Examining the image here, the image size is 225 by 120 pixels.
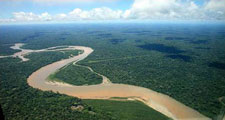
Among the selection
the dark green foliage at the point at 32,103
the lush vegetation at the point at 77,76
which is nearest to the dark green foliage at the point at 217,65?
the lush vegetation at the point at 77,76

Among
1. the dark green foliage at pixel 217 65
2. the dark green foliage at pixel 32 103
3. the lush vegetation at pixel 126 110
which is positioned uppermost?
the dark green foliage at pixel 217 65

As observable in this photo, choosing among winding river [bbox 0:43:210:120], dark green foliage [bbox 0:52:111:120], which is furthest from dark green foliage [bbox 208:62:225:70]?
dark green foliage [bbox 0:52:111:120]

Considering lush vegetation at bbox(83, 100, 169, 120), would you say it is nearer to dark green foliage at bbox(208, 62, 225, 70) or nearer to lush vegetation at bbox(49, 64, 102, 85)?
lush vegetation at bbox(49, 64, 102, 85)

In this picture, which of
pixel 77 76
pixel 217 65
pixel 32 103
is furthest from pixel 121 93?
pixel 217 65

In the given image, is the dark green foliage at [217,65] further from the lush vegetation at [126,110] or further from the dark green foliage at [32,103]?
the dark green foliage at [32,103]

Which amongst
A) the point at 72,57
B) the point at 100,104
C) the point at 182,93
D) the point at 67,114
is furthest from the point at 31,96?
the point at 72,57

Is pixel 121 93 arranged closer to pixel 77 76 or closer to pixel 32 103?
pixel 77 76
